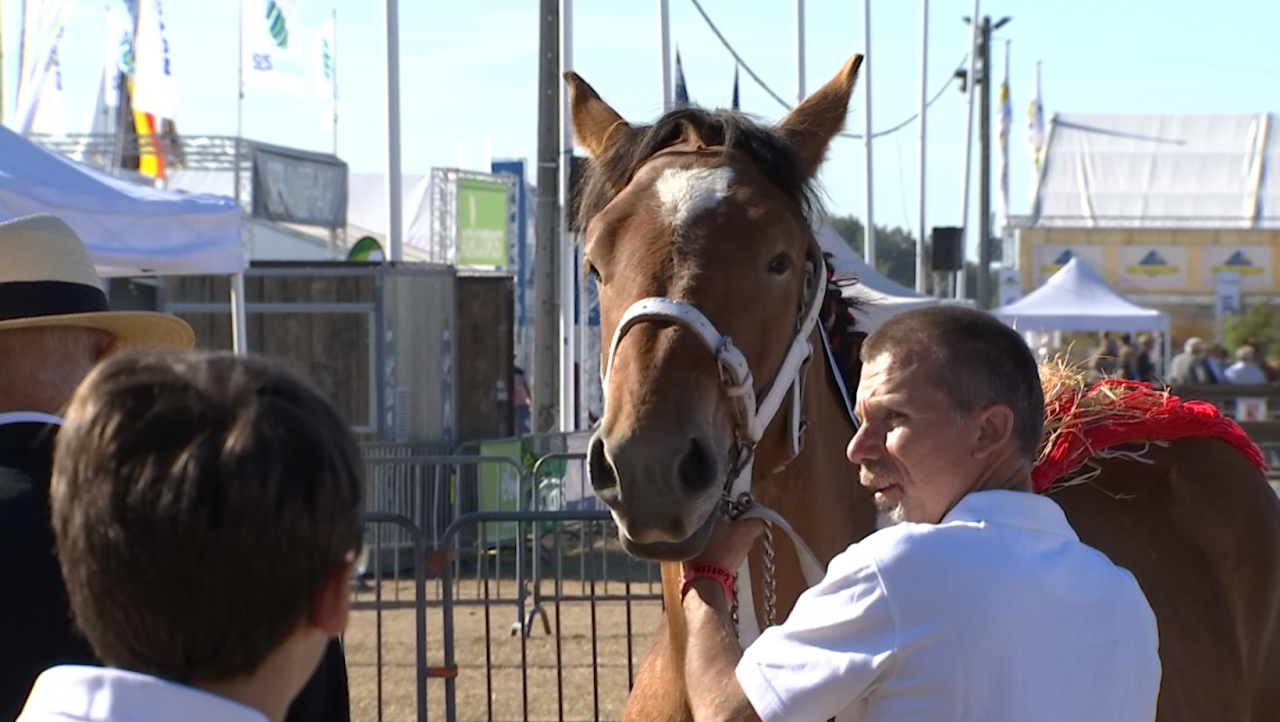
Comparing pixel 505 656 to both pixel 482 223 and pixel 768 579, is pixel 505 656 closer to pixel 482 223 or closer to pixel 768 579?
pixel 768 579

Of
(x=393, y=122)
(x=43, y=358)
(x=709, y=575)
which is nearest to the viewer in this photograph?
(x=709, y=575)

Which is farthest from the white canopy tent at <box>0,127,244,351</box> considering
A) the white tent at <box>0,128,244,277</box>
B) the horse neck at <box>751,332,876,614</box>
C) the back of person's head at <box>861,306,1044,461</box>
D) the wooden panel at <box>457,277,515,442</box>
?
the wooden panel at <box>457,277,515,442</box>

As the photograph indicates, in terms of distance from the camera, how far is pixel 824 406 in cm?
333

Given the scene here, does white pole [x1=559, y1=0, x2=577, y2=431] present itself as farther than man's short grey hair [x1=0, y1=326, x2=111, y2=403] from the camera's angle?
Yes

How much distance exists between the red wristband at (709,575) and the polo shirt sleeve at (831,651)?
0.41 meters

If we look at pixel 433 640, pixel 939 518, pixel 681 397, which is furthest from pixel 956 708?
pixel 433 640

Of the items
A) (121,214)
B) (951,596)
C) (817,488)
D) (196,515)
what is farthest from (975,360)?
(121,214)

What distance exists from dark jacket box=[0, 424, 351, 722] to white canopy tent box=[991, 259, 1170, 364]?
725 inches

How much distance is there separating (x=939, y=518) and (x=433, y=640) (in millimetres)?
8400

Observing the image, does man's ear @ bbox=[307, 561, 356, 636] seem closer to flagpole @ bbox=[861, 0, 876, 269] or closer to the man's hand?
the man's hand

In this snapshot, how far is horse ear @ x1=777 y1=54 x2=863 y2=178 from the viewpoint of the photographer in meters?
3.38

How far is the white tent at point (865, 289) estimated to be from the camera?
147 inches

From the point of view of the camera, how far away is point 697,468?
2.67m

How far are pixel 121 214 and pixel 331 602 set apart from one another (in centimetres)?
727
